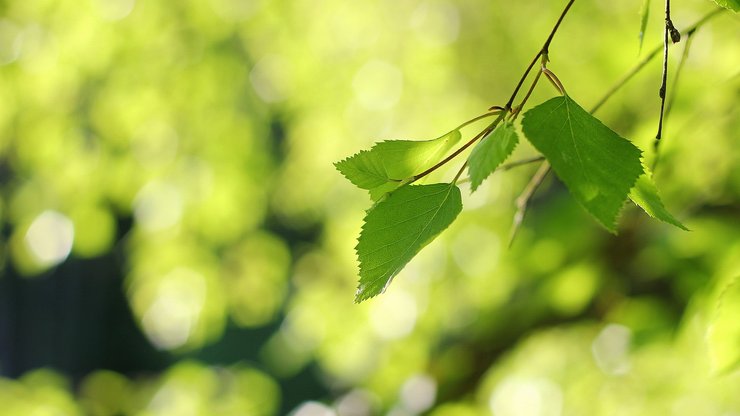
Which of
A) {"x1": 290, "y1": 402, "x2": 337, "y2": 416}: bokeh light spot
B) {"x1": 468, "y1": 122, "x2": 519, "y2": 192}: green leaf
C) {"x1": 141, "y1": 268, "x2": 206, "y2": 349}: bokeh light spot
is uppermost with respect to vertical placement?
{"x1": 141, "y1": 268, "x2": 206, "y2": 349}: bokeh light spot

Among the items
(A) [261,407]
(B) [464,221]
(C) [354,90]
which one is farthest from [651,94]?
(A) [261,407]

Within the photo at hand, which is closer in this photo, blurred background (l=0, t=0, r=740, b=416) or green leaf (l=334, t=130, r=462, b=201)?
green leaf (l=334, t=130, r=462, b=201)

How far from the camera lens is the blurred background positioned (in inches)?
63.1

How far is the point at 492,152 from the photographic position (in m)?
0.34

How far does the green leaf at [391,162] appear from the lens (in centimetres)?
38

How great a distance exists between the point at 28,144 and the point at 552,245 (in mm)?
1580

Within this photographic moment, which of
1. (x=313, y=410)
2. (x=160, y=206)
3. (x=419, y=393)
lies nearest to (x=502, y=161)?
(x=419, y=393)

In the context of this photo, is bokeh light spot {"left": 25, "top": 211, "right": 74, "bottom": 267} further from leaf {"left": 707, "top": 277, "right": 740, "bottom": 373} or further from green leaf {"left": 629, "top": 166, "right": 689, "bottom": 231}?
green leaf {"left": 629, "top": 166, "right": 689, "bottom": 231}

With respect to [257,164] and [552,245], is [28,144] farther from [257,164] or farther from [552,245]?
[552,245]

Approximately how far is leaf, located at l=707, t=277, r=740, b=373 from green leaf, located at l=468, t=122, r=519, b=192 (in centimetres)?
38

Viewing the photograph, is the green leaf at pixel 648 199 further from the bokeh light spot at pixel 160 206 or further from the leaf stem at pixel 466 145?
the bokeh light spot at pixel 160 206

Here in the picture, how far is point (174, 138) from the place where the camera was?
6.92ft

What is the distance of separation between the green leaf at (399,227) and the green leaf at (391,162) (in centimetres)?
2

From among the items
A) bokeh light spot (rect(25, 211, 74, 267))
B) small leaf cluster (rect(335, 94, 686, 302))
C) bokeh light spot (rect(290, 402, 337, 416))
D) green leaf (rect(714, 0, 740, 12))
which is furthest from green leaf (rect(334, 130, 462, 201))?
bokeh light spot (rect(25, 211, 74, 267))
